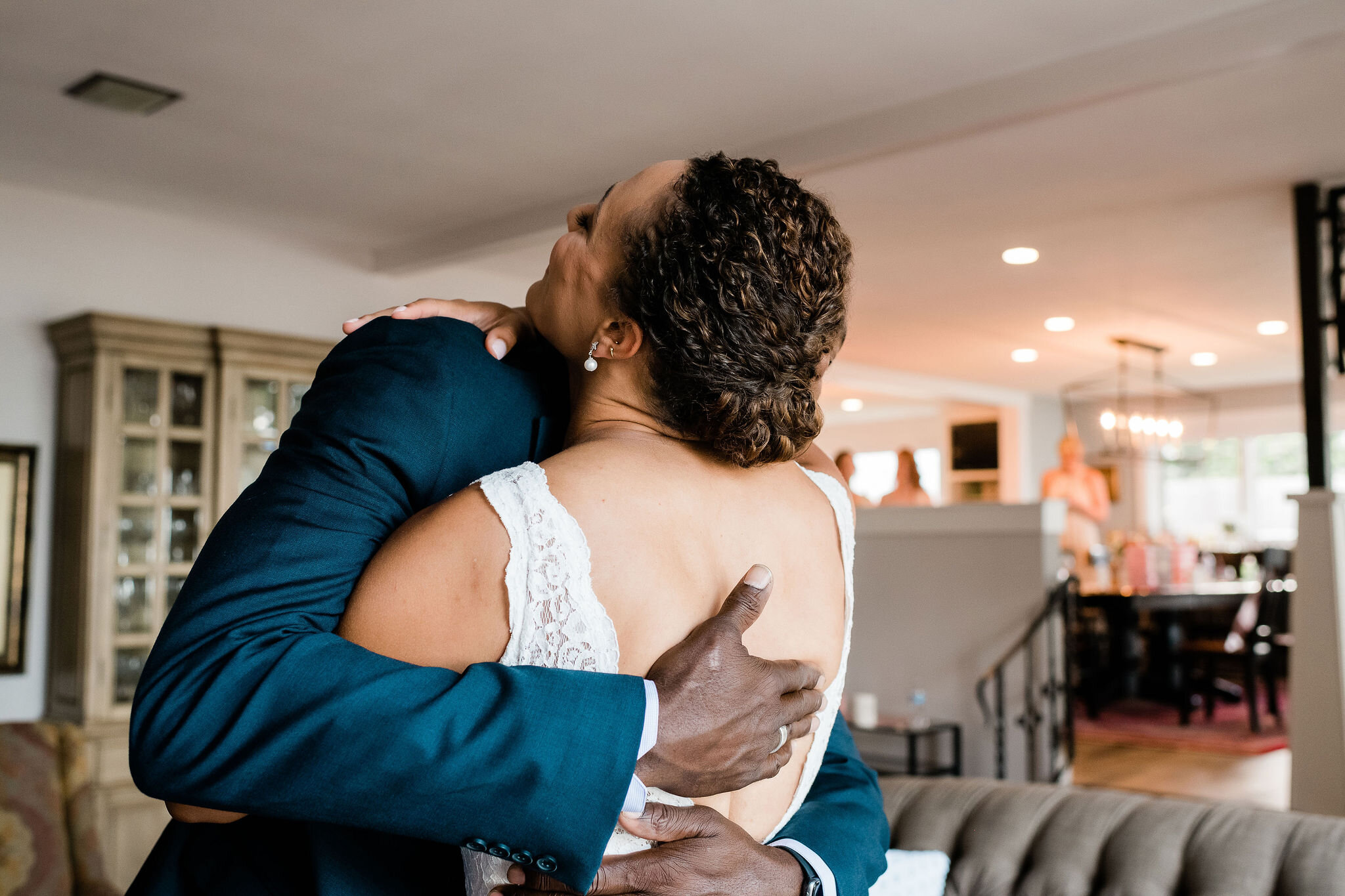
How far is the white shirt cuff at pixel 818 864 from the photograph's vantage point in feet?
3.05

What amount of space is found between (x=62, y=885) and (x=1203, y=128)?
4.27 meters

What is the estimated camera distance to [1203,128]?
12.8 feet

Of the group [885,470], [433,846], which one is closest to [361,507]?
[433,846]

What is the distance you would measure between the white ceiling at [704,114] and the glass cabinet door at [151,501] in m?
0.87

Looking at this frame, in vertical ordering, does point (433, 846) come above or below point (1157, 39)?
below

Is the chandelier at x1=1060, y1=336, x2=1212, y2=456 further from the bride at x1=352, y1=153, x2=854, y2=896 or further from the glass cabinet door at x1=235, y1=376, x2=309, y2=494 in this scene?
the bride at x1=352, y1=153, x2=854, y2=896

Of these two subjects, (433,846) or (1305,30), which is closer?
(433,846)

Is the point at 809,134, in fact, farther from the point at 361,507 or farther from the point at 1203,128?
the point at 361,507

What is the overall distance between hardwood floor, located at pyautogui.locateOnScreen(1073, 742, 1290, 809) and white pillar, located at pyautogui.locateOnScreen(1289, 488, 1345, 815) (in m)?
1.20

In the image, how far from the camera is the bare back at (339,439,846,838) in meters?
0.73

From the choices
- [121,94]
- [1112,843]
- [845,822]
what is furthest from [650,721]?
[121,94]

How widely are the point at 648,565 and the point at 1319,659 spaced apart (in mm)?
4193

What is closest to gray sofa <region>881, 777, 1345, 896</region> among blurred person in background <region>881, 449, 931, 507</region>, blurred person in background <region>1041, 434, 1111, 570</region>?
blurred person in background <region>881, 449, 931, 507</region>

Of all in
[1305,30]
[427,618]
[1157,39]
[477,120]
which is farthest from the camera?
[477,120]
